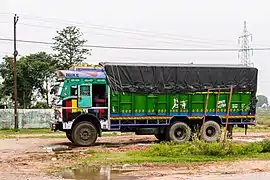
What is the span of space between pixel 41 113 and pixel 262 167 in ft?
85.1

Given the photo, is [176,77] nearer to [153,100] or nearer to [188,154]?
[153,100]

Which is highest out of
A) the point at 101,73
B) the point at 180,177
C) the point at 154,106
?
the point at 101,73

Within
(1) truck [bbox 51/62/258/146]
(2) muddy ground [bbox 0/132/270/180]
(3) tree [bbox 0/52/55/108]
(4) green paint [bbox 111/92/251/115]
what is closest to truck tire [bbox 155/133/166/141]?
(1) truck [bbox 51/62/258/146]

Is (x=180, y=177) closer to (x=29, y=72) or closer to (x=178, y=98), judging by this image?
(x=178, y=98)

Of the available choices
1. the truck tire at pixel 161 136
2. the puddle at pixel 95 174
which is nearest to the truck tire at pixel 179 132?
the truck tire at pixel 161 136

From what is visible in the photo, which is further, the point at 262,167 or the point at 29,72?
the point at 29,72

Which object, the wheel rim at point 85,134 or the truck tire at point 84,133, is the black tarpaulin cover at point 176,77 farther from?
the wheel rim at point 85,134

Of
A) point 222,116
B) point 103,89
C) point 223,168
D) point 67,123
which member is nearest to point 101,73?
point 103,89

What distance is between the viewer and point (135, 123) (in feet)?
72.2

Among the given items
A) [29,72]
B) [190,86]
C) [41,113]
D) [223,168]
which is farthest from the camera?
[29,72]

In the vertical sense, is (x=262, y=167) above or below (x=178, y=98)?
below

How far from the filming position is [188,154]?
1719 cm

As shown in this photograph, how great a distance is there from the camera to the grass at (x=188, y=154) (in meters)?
16.3

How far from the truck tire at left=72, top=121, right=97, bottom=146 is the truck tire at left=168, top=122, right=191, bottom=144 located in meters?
3.39
